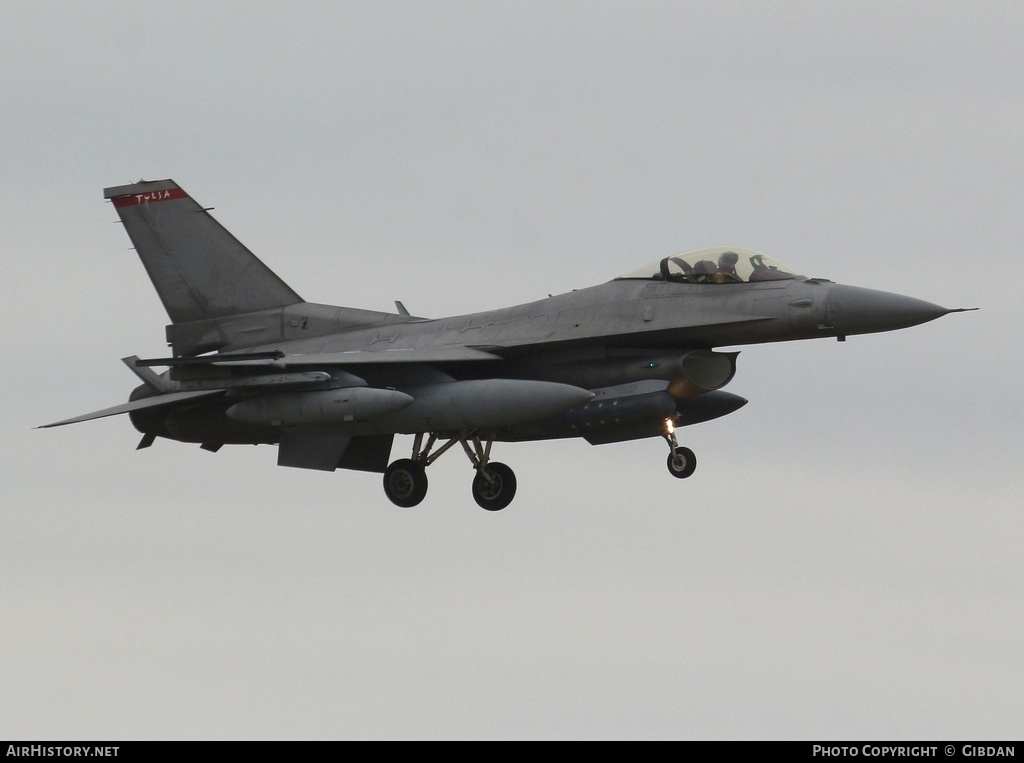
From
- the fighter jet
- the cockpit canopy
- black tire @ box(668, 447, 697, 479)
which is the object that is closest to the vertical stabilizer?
the fighter jet

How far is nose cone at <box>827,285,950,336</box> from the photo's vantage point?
2169 cm

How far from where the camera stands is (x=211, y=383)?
23.6 m

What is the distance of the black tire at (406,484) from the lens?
936 inches

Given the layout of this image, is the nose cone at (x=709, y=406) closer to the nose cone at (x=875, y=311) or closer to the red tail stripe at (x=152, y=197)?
the nose cone at (x=875, y=311)

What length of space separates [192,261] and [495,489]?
5.90m

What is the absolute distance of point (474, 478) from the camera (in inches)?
962

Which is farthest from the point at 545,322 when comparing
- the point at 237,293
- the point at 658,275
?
the point at 237,293

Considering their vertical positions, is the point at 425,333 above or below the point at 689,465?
above

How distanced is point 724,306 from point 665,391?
1.35 meters

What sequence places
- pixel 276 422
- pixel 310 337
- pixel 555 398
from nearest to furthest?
1. pixel 555 398
2. pixel 276 422
3. pixel 310 337

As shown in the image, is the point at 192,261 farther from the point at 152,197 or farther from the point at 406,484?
the point at 406,484

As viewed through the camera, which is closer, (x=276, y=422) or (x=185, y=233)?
(x=276, y=422)

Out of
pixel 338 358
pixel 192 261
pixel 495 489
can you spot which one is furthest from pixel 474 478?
pixel 192 261

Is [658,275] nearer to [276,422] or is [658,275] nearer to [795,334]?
[795,334]
